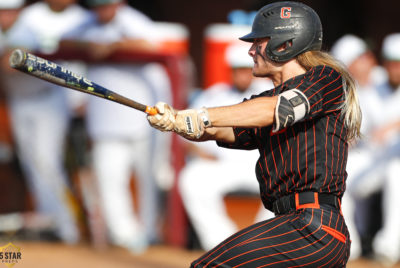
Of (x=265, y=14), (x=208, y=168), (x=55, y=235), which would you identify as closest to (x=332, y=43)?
(x=208, y=168)

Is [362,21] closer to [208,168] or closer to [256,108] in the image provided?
[208,168]

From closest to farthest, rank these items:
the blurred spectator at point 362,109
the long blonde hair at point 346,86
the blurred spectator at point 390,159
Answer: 1. the long blonde hair at point 346,86
2. the blurred spectator at point 390,159
3. the blurred spectator at point 362,109

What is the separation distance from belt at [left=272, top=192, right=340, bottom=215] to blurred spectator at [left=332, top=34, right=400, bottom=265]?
3607mm

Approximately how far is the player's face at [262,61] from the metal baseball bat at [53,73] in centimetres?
68

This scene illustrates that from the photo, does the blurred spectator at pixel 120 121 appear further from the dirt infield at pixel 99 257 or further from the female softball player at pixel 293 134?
the female softball player at pixel 293 134

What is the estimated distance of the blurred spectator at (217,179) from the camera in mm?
6965

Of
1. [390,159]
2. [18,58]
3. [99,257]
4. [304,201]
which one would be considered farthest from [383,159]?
[18,58]

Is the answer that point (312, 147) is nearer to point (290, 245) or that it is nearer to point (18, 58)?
point (290, 245)

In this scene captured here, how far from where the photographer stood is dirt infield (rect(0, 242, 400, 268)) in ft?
20.6

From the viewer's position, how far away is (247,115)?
315cm

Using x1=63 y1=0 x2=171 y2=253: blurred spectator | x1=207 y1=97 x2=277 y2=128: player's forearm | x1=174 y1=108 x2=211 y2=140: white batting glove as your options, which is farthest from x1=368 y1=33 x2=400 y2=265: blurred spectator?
x1=174 y1=108 x2=211 y2=140: white batting glove

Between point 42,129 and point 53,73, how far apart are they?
437 cm

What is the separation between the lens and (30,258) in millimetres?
6492

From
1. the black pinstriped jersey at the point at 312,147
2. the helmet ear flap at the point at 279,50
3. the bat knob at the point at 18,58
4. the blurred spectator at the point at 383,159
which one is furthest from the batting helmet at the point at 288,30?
the blurred spectator at the point at 383,159
